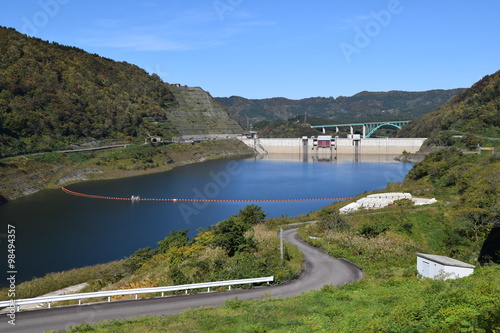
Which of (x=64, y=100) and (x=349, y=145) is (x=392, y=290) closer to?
(x=64, y=100)

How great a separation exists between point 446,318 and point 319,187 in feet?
211

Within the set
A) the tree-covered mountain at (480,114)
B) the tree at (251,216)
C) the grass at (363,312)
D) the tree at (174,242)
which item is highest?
the tree-covered mountain at (480,114)

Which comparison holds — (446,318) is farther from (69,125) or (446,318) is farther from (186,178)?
(69,125)

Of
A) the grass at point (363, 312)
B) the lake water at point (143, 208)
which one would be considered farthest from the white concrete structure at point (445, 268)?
the lake water at point (143, 208)

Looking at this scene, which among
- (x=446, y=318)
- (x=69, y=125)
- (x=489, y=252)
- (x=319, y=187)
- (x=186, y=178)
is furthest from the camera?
(x=69, y=125)

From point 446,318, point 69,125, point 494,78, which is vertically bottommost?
point 446,318

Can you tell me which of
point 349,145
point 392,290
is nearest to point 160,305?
point 392,290

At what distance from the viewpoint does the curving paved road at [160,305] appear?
1374 cm

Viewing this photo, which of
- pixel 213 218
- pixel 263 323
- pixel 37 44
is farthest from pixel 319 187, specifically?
pixel 37 44

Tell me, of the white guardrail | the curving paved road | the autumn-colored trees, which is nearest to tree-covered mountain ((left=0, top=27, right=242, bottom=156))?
the autumn-colored trees

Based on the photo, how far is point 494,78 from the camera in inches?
4710

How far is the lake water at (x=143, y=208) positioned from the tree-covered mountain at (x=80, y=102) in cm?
2263

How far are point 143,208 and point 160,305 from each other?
142 ft

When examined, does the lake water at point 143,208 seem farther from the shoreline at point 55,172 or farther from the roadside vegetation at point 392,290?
the roadside vegetation at point 392,290
